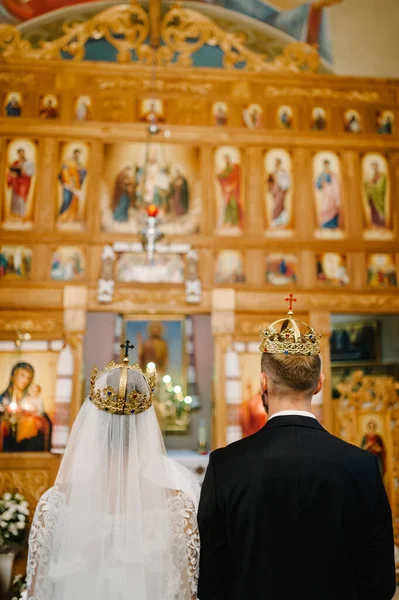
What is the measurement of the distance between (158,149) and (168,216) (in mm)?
1169

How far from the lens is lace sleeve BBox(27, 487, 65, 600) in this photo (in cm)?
260

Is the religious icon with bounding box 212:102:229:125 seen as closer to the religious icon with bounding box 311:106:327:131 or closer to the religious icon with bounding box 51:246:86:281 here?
the religious icon with bounding box 311:106:327:131

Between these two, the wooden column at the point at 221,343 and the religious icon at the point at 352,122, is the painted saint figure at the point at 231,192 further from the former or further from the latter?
the religious icon at the point at 352,122

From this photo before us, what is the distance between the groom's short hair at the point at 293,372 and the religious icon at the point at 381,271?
22.4 feet

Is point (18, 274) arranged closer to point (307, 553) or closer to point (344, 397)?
point (344, 397)

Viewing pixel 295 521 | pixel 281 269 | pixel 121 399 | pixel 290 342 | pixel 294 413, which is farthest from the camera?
pixel 281 269

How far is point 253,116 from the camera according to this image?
908 cm

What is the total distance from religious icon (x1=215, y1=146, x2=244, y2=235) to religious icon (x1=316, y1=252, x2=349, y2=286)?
4.62 ft

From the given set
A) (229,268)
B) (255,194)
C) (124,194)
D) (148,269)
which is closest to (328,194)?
(255,194)

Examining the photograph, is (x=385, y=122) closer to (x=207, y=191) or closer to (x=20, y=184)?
(x=207, y=191)

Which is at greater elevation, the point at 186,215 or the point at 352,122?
the point at 352,122

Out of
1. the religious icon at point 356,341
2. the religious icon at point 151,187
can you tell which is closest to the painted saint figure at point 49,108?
the religious icon at point 151,187

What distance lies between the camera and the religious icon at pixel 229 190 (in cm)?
866

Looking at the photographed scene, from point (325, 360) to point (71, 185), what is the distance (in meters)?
4.87
